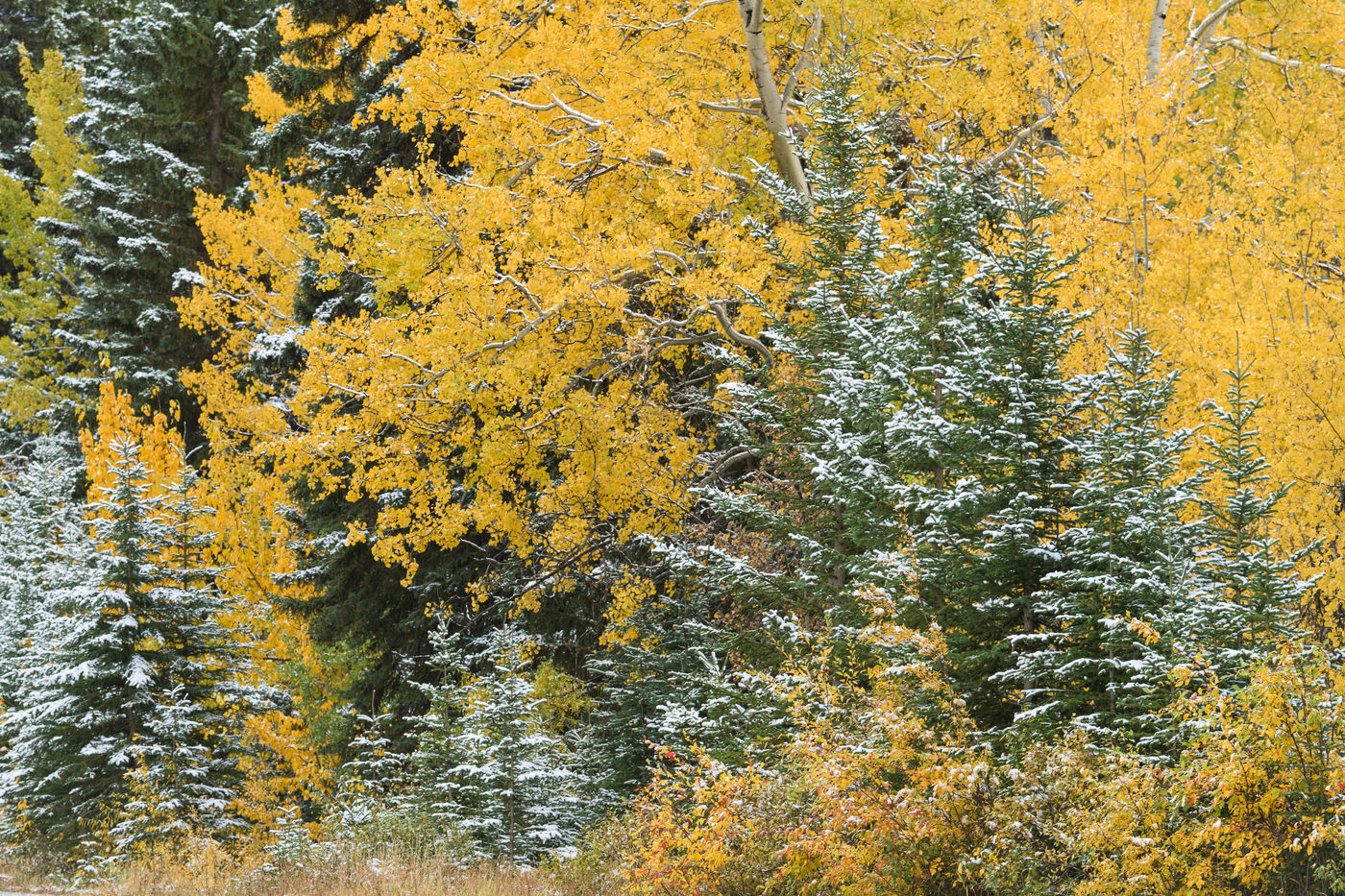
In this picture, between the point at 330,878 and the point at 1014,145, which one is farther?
the point at 1014,145

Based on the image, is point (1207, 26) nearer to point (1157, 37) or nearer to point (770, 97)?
point (1157, 37)

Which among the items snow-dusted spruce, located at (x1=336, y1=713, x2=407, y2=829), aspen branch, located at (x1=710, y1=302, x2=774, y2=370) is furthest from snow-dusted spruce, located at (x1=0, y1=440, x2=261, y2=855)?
aspen branch, located at (x1=710, y1=302, x2=774, y2=370)

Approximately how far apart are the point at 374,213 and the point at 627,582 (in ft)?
15.3

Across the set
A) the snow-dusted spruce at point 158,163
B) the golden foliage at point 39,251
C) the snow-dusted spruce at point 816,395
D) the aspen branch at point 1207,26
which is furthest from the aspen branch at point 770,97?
the golden foliage at point 39,251

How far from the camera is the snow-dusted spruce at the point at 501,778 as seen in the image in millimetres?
9578

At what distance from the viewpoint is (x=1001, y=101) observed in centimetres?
1144

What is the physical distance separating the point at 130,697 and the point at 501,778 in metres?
4.47

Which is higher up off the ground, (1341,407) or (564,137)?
(564,137)

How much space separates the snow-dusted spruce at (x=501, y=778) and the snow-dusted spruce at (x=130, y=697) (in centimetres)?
253

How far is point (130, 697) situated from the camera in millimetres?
11641

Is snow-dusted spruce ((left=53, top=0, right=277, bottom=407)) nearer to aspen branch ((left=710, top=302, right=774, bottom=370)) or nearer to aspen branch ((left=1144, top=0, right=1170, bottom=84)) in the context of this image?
aspen branch ((left=710, top=302, right=774, bottom=370))

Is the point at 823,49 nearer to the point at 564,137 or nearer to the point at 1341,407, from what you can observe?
the point at 564,137

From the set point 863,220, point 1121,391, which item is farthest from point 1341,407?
point 863,220

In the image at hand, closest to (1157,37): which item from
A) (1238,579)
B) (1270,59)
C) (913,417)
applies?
(1270,59)
